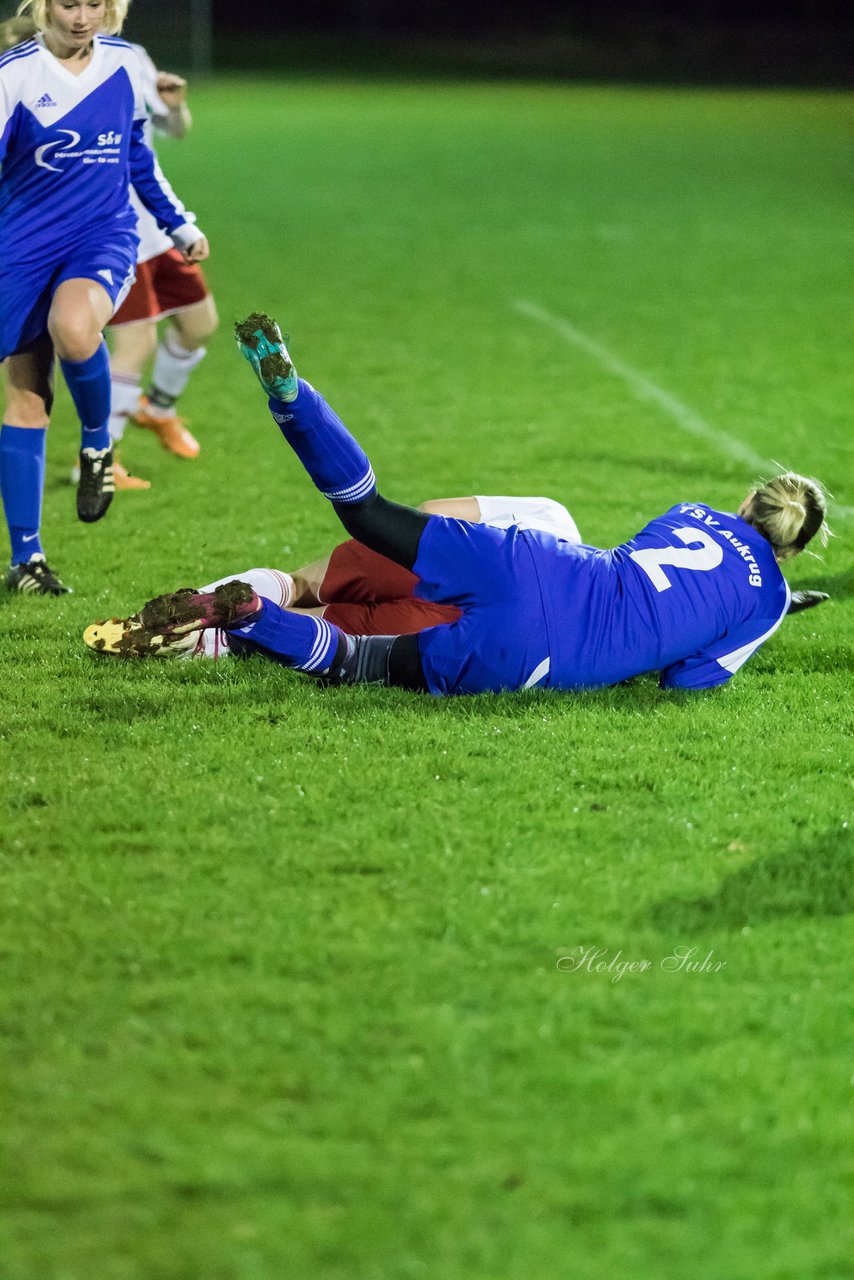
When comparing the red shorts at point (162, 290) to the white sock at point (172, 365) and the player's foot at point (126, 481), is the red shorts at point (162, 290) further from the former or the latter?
the player's foot at point (126, 481)

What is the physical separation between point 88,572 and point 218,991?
3.17 meters

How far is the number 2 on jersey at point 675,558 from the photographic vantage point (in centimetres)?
456

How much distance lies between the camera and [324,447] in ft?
14.4

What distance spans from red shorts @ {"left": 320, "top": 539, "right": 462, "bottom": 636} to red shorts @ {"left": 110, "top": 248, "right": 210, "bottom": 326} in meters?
2.92

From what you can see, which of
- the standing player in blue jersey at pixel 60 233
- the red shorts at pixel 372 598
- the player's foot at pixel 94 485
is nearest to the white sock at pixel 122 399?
the standing player in blue jersey at pixel 60 233

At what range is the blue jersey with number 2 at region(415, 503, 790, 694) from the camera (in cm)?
442

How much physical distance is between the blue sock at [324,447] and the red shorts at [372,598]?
45cm

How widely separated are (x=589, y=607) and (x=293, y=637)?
85 centimetres

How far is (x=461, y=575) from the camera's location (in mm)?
4402

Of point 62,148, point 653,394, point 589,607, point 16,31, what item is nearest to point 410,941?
point 589,607

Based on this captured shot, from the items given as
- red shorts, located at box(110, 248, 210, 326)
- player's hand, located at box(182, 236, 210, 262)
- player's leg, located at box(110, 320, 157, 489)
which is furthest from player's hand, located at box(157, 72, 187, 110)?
player's hand, located at box(182, 236, 210, 262)

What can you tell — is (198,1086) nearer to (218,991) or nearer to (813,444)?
(218,991)

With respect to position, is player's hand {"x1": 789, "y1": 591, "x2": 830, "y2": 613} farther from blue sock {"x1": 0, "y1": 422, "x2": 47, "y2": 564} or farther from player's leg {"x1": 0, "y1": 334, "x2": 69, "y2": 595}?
blue sock {"x1": 0, "y1": 422, "x2": 47, "y2": 564}

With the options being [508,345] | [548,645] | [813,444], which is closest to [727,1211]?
[548,645]
